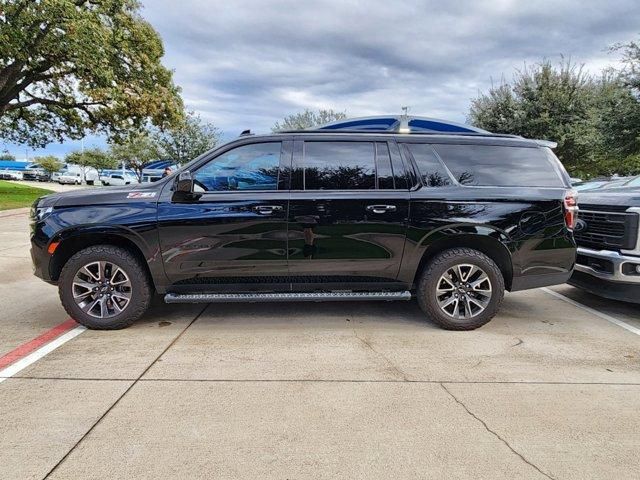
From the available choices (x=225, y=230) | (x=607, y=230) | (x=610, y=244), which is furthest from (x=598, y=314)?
(x=225, y=230)

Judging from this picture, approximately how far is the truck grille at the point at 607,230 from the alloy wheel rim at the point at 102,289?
5400 millimetres

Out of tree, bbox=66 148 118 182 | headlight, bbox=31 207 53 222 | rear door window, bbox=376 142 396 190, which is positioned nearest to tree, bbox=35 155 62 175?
tree, bbox=66 148 118 182

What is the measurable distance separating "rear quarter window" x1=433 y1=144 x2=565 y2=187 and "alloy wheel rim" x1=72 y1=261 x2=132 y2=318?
3.53 meters

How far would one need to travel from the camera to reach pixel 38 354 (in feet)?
13.3

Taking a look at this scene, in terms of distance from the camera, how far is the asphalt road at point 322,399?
259cm

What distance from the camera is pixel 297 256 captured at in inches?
182

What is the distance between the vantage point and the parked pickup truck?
5043mm

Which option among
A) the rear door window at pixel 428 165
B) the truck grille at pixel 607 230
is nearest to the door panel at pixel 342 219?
the rear door window at pixel 428 165

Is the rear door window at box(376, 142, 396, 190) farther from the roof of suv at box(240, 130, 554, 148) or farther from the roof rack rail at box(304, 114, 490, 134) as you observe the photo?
the roof rack rail at box(304, 114, 490, 134)

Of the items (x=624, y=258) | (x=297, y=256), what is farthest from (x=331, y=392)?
(x=624, y=258)

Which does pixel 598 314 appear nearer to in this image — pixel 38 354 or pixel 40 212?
pixel 38 354

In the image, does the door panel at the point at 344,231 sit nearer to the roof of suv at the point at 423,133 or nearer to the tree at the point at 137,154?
the roof of suv at the point at 423,133

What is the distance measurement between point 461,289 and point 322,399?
7.01ft

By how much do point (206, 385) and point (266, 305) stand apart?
2.14 m
